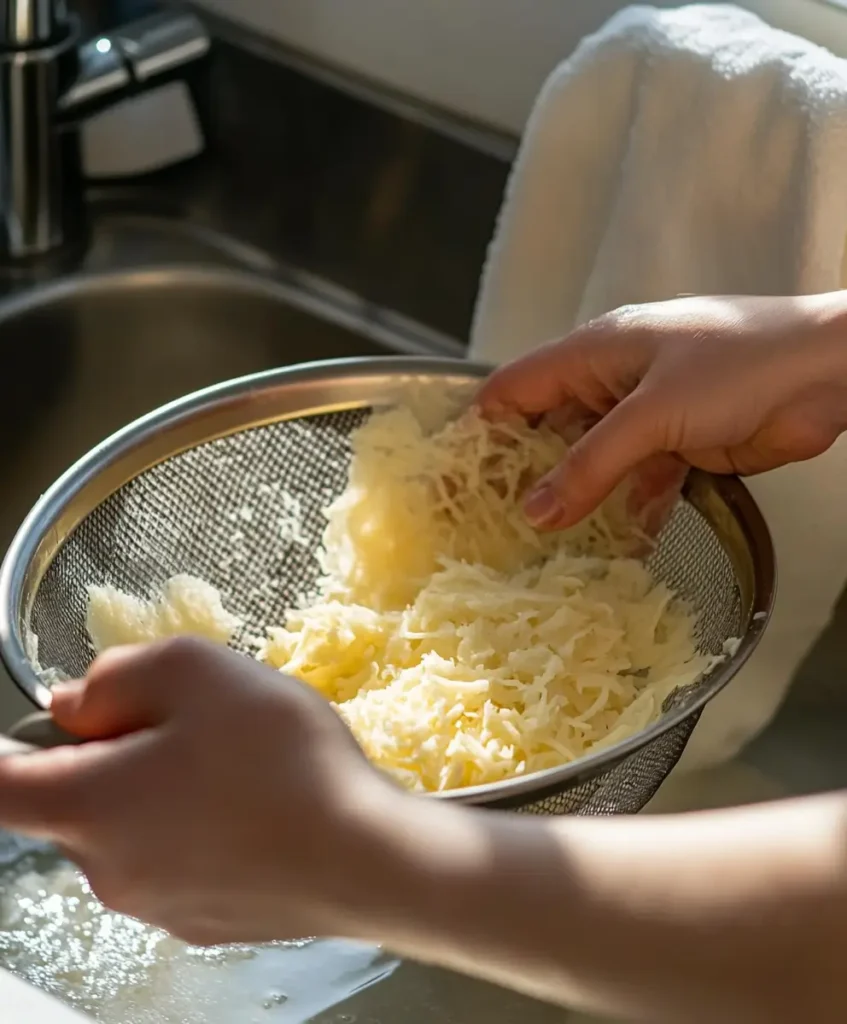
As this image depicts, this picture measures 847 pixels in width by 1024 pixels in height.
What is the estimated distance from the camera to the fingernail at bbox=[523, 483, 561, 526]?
0.71 meters

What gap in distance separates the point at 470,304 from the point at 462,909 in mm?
722

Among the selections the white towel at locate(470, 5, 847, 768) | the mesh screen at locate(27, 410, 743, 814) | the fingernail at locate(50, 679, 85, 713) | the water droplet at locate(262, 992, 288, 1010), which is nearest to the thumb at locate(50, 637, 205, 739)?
the fingernail at locate(50, 679, 85, 713)

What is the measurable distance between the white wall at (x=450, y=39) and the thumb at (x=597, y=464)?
0.43m

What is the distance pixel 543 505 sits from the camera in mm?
712

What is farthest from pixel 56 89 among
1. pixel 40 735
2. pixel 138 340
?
pixel 40 735

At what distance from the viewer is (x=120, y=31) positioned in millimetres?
1062

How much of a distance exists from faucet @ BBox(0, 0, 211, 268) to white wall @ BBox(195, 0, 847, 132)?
9cm

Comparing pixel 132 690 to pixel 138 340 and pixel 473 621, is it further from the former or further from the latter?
pixel 138 340

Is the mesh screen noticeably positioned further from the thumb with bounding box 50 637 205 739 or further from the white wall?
the white wall

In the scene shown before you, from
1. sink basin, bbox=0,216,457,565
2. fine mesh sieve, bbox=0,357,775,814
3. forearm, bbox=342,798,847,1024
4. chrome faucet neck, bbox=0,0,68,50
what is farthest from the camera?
sink basin, bbox=0,216,457,565

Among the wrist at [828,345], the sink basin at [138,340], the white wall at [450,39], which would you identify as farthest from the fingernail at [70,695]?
the white wall at [450,39]

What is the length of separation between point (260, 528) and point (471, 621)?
15 centimetres

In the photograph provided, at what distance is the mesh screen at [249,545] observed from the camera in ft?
2.17

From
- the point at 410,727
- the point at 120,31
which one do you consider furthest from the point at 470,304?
the point at 410,727
